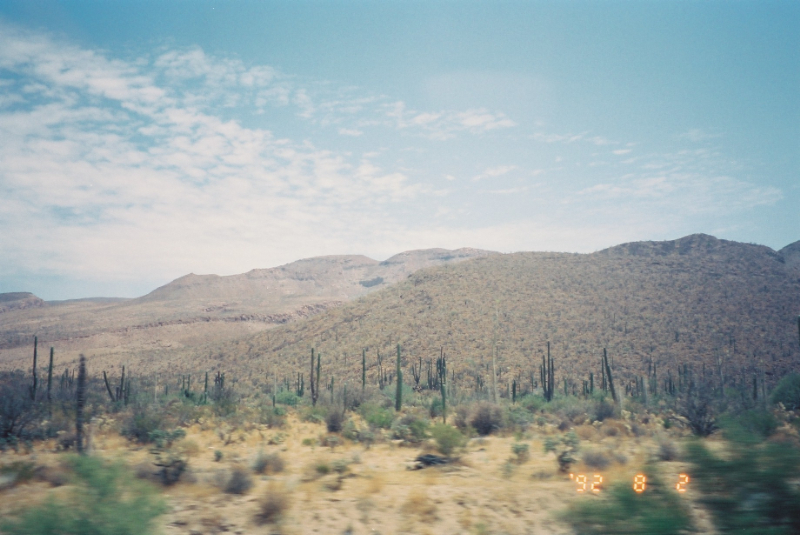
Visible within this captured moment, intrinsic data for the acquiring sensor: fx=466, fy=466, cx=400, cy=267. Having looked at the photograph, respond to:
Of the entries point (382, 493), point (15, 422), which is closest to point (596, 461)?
point (382, 493)

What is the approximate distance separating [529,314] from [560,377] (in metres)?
16.0

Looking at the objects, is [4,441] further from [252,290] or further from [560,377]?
[252,290]

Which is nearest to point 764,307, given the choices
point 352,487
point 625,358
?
point 625,358

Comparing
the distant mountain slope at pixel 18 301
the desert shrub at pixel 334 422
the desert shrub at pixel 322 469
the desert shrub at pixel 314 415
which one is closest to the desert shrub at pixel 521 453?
the desert shrub at pixel 322 469

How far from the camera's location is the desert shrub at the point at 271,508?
829cm

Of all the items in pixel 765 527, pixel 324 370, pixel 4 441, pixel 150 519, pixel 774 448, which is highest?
pixel 774 448

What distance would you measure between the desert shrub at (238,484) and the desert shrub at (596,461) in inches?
328

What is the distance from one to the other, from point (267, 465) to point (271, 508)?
429 cm

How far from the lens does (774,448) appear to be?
5.18 metres

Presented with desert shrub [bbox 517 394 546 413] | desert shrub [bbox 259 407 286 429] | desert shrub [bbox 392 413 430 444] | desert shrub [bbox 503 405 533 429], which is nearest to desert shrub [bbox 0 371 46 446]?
desert shrub [bbox 259 407 286 429]

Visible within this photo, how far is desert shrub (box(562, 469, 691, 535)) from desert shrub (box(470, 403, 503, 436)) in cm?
1504

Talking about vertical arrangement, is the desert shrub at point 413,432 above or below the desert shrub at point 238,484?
below

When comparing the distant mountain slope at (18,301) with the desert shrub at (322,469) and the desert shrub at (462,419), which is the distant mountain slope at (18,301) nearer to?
the desert shrub at (462,419)

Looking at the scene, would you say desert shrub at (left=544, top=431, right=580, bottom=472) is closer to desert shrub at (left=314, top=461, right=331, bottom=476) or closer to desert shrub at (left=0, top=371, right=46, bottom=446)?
desert shrub at (left=314, top=461, right=331, bottom=476)
